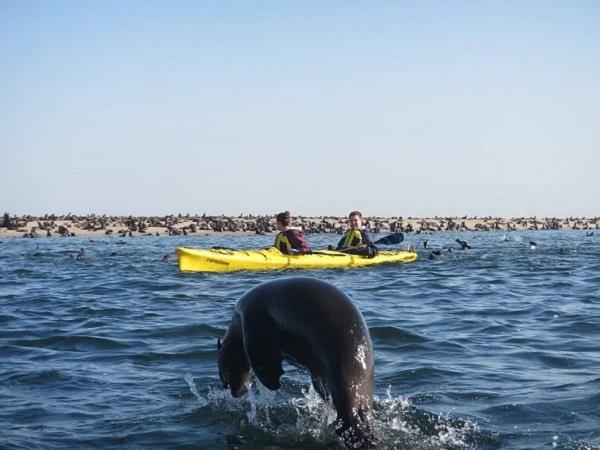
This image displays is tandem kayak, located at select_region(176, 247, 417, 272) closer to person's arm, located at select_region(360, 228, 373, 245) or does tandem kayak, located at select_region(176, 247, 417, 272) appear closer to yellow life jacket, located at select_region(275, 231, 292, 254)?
yellow life jacket, located at select_region(275, 231, 292, 254)

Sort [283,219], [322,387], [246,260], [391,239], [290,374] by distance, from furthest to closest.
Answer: [391,239] → [246,260] → [283,219] → [290,374] → [322,387]

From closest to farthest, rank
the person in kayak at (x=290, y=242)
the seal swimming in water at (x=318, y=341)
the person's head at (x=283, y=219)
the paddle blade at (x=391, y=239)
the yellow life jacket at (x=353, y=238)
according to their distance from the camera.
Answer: the seal swimming in water at (x=318, y=341)
the person's head at (x=283, y=219)
the person in kayak at (x=290, y=242)
the yellow life jacket at (x=353, y=238)
the paddle blade at (x=391, y=239)

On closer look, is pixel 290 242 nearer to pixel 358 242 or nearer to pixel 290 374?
pixel 358 242

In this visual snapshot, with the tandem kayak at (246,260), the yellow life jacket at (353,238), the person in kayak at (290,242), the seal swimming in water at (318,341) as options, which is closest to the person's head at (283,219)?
the person in kayak at (290,242)

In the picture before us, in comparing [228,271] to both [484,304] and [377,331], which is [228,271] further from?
[377,331]

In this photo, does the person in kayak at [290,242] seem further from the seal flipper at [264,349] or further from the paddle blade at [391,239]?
the seal flipper at [264,349]

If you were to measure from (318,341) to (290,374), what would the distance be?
264 centimetres

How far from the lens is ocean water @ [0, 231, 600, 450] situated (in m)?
5.48

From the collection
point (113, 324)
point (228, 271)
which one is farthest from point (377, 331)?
point (228, 271)

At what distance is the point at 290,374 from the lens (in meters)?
7.38

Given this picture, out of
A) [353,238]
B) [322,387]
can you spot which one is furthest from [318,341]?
[353,238]

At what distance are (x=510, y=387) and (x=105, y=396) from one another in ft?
11.0

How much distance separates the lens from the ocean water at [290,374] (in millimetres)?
5484

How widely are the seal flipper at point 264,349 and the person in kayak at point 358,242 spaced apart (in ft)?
47.9
